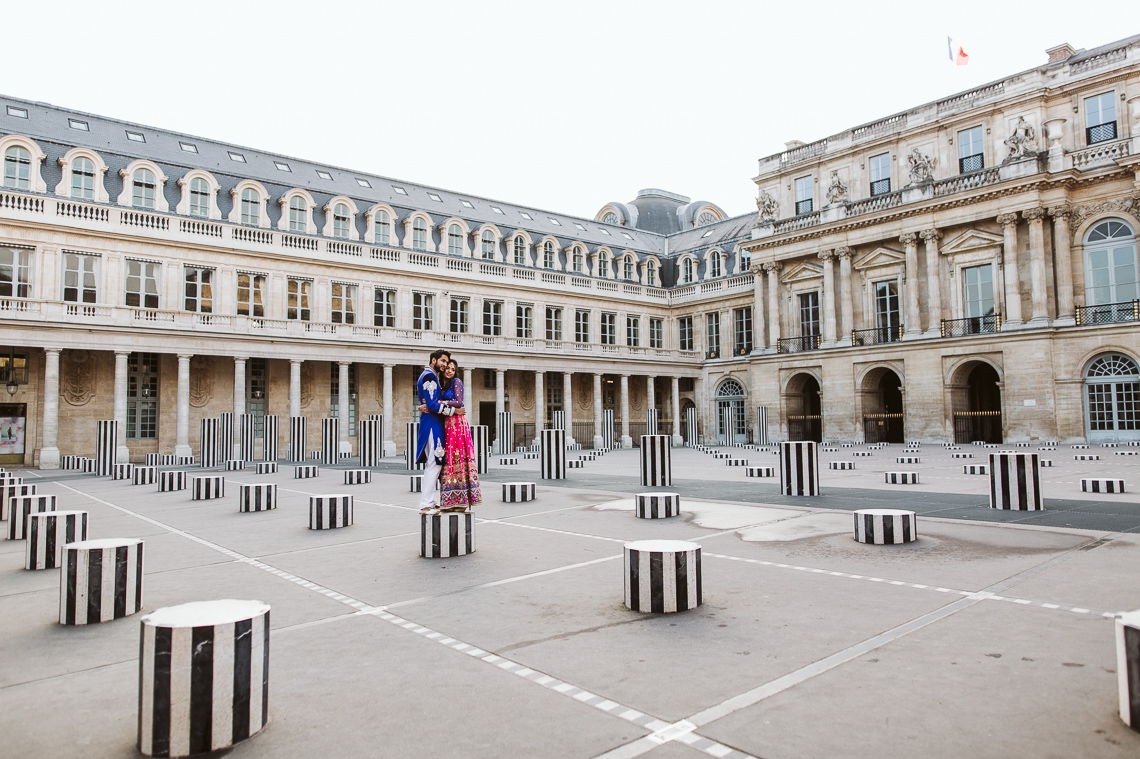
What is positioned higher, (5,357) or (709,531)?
(5,357)

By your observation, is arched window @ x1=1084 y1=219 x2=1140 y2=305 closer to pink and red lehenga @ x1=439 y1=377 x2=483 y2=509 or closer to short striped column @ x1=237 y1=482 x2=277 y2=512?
pink and red lehenga @ x1=439 y1=377 x2=483 y2=509

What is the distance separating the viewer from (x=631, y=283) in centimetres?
5019

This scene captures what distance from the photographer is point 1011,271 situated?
33.9 metres

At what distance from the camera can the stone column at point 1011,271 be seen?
3384 centimetres

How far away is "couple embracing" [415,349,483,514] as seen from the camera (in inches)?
326

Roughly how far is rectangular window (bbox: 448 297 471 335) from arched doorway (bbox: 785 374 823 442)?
20454 millimetres

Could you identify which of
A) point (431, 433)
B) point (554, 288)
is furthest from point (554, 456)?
point (554, 288)

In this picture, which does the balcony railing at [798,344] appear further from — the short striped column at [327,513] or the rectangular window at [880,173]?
the short striped column at [327,513]

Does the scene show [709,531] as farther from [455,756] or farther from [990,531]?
[455,756]

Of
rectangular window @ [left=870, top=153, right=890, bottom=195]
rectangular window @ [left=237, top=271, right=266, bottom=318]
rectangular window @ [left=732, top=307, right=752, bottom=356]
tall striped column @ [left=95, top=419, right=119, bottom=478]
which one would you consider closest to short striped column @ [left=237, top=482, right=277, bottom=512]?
tall striped column @ [left=95, top=419, right=119, bottom=478]

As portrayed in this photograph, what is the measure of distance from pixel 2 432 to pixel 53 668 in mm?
33096

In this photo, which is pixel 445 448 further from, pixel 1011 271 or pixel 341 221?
pixel 1011 271

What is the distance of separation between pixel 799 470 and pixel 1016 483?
356cm

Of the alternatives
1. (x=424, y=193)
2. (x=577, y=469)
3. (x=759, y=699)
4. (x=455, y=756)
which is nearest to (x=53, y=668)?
(x=455, y=756)
